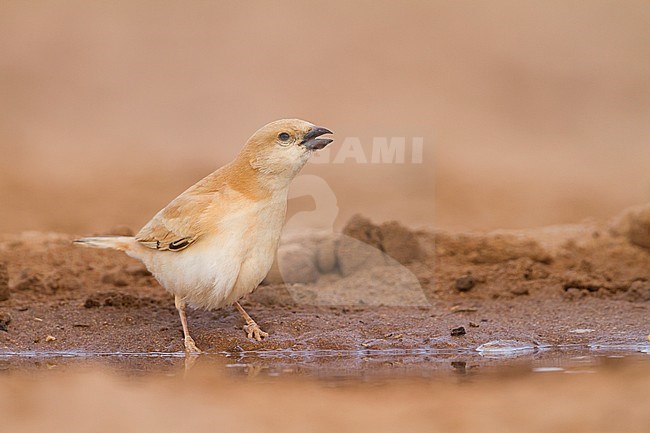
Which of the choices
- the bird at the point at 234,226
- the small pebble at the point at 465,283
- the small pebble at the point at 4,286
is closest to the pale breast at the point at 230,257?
the bird at the point at 234,226

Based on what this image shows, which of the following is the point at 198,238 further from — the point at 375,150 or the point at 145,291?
the point at 375,150

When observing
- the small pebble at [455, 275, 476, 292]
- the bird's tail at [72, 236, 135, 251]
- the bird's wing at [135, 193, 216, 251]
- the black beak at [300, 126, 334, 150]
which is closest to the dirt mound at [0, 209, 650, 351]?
the small pebble at [455, 275, 476, 292]

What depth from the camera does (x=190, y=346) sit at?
7949 mm

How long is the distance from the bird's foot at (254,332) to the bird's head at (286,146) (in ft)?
3.59

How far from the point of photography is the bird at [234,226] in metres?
7.76

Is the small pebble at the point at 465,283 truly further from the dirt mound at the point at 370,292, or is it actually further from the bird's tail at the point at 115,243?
the bird's tail at the point at 115,243

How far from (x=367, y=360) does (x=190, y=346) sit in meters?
1.27

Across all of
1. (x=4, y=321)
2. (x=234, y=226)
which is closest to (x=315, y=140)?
(x=234, y=226)

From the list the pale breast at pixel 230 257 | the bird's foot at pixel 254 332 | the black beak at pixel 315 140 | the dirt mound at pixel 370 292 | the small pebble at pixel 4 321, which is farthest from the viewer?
the small pebble at pixel 4 321

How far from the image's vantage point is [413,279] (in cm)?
1019

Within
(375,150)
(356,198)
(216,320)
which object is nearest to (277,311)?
(216,320)

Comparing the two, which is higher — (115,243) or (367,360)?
(115,243)

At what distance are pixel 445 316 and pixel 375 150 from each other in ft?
11.5

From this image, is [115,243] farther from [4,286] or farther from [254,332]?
[4,286]
